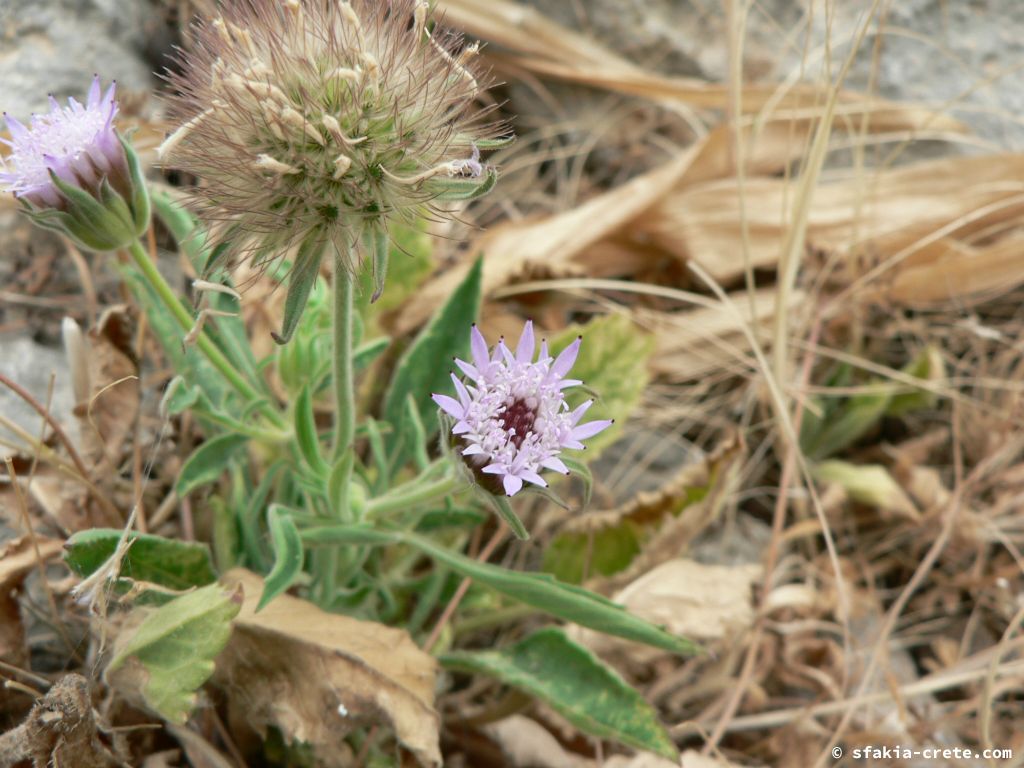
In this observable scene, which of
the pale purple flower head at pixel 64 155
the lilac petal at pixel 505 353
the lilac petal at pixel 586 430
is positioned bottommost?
the lilac petal at pixel 586 430

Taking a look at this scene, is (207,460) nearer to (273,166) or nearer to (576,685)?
(273,166)

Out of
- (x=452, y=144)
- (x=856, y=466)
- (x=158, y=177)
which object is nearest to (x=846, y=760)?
(x=856, y=466)

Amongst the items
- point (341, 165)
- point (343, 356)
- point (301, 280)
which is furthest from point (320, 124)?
point (343, 356)

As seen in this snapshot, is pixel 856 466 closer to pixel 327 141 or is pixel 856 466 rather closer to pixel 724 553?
pixel 724 553

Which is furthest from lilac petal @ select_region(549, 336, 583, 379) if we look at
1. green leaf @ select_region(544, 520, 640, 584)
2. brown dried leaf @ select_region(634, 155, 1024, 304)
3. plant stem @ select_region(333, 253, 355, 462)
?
brown dried leaf @ select_region(634, 155, 1024, 304)

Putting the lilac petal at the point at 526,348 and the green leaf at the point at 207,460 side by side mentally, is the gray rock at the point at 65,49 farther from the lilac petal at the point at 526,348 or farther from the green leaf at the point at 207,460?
the lilac petal at the point at 526,348

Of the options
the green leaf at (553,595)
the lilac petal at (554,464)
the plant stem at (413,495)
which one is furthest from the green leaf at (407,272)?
the lilac petal at (554,464)
